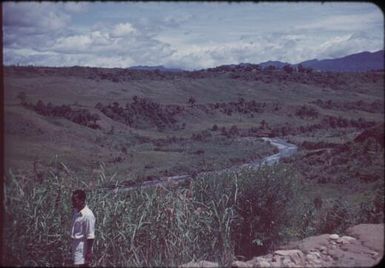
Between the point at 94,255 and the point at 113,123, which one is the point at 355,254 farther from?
the point at 113,123

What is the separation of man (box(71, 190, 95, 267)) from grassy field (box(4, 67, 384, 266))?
60 cm

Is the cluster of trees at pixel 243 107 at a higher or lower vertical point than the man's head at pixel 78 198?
lower

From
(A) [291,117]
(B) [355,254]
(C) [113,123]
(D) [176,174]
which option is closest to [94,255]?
(B) [355,254]

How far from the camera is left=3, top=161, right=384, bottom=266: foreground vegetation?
623cm

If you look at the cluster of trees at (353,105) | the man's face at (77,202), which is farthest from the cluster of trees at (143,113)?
the man's face at (77,202)

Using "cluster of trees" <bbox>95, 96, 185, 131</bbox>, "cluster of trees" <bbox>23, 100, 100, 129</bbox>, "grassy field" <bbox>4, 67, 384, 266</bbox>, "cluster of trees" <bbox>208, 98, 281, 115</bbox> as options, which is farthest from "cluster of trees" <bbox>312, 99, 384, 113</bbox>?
"cluster of trees" <bbox>23, 100, 100, 129</bbox>

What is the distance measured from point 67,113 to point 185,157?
501 inches

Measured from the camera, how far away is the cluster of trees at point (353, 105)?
54250 mm

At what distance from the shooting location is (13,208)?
19.2 ft

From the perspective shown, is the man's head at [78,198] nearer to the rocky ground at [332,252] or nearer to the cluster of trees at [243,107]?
the rocky ground at [332,252]

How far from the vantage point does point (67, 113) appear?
4294cm

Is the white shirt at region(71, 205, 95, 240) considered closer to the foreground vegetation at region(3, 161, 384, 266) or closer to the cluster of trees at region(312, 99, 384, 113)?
the foreground vegetation at region(3, 161, 384, 266)

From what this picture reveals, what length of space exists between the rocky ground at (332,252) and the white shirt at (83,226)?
1.36m

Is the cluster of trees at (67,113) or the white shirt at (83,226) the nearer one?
the white shirt at (83,226)
